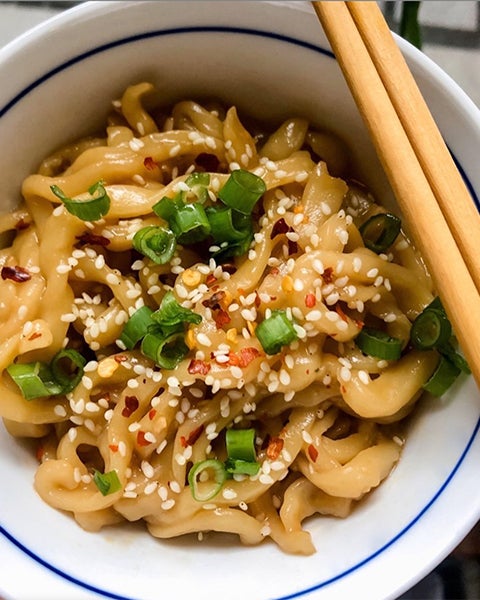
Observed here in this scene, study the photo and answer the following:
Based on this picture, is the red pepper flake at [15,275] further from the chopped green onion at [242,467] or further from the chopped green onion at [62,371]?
the chopped green onion at [242,467]

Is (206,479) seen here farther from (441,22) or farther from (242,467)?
(441,22)

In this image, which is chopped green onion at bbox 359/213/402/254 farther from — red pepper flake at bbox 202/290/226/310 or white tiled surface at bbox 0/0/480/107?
white tiled surface at bbox 0/0/480/107

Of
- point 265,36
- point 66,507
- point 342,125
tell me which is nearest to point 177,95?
point 265,36

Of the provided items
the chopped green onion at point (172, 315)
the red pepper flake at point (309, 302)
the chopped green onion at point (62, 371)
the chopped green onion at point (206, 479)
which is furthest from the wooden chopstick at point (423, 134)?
the chopped green onion at point (62, 371)

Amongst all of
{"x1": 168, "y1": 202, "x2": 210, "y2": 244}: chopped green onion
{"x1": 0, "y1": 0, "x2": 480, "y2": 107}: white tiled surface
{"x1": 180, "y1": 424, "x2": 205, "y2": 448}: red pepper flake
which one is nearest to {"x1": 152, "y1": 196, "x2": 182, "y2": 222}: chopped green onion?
{"x1": 168, "y1": 202, "x2": 210, "y2": 244}: chopped green onion

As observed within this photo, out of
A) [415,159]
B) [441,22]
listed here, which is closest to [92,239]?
[415,159]

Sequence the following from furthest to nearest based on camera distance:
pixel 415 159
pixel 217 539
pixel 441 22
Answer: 1. pixel 441 22
2. pixel 217 539
3. pixel 415 159
